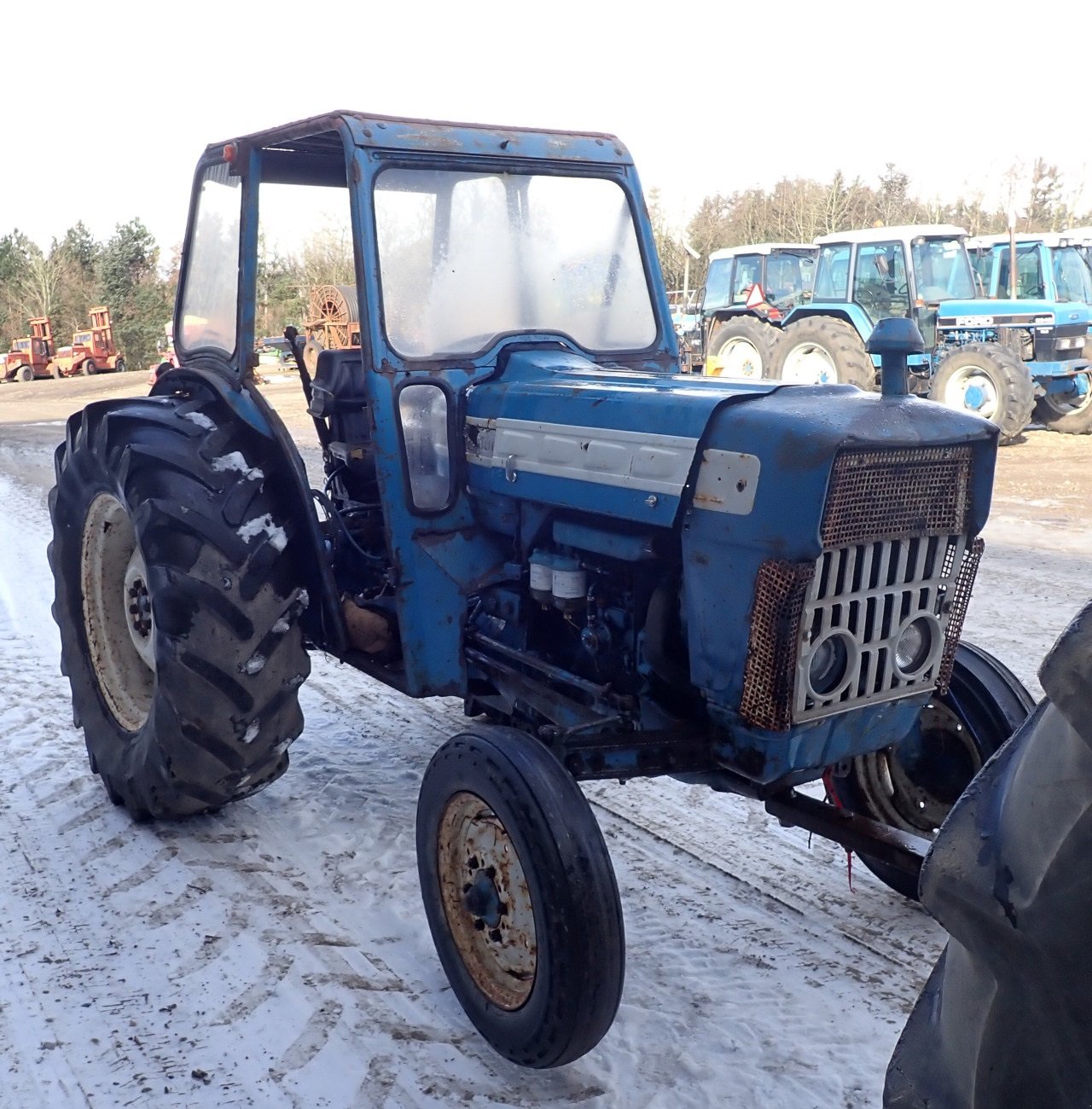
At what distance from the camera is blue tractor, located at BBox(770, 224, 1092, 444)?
12336mm

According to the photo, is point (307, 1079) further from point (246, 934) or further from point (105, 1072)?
point (246, 934)

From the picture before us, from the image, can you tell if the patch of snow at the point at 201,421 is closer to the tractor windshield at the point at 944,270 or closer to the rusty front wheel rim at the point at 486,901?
the rusty front wheel rim at the point at 486,901

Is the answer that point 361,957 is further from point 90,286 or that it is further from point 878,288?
point 90,286

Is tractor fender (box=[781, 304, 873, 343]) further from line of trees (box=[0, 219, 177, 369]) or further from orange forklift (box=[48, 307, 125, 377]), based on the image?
line of trees (box=[0, 219, 177, 369])

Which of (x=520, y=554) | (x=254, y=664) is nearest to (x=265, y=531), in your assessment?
(x=254, y=664)

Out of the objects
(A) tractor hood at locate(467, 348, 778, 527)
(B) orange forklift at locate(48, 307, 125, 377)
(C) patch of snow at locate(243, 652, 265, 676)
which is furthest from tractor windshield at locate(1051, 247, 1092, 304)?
(B) orange forklift at locate(48, 307, 125, 377)

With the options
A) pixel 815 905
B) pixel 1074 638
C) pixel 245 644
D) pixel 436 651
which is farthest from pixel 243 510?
pixel 1074 638

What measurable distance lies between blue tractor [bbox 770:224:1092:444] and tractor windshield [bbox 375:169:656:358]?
28.7 ft

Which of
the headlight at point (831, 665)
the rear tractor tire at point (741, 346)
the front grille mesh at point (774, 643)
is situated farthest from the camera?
the rear tractor tire at point (741, 346)

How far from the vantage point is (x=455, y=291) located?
3.53 meters

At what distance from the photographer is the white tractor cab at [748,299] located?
46.9 feet

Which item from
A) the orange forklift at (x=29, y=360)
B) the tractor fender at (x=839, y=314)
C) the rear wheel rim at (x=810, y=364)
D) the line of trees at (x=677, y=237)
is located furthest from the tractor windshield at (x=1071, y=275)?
the orange forklift at (x=29, y=360)

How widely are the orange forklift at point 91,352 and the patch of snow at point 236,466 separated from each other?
101 feet

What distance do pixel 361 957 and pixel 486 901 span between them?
1.70ft
